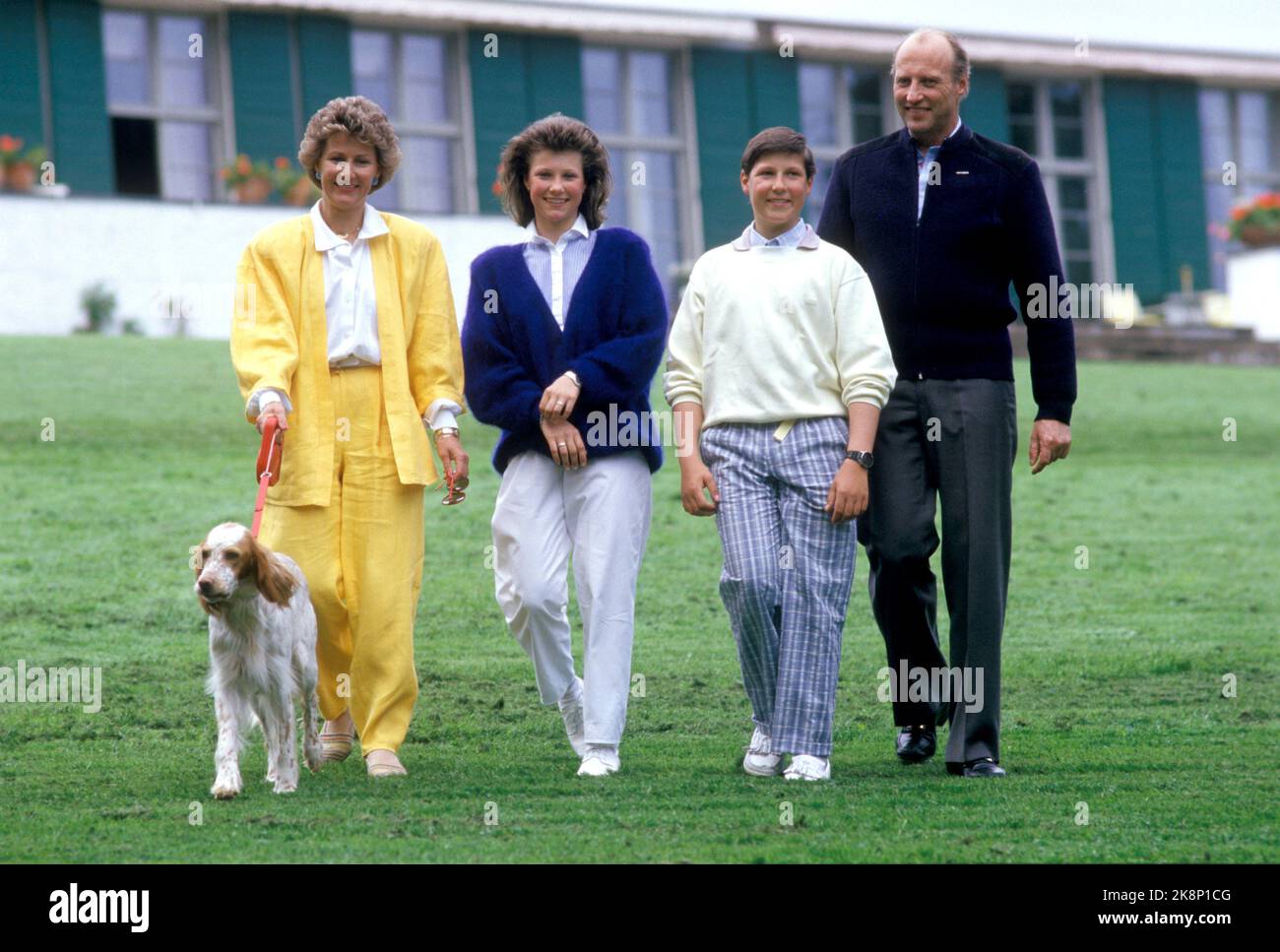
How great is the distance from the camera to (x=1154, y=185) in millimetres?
31891

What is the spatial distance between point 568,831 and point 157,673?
4.10 m

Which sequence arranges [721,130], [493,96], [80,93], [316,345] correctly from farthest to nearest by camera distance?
[721,130] < [493,96] < [80,93] < [316,345]

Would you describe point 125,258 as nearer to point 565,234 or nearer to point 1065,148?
point 1065,148

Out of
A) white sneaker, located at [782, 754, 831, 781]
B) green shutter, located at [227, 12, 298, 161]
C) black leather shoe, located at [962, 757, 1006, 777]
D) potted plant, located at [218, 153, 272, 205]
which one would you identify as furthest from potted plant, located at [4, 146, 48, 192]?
black leather shoe, located at [962, 757, 1006, 777]

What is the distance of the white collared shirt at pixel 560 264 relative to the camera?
22.8 ft

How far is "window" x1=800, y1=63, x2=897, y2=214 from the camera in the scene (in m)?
29.4

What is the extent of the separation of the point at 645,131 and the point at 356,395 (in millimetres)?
22095

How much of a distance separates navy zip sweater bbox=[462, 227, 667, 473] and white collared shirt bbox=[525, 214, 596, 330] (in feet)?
0.11

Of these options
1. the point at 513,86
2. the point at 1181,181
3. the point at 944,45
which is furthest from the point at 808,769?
the point at 1181,181

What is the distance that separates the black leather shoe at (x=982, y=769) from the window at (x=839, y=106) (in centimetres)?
2306

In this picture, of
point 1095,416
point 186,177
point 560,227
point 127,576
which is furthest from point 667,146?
point 560,227

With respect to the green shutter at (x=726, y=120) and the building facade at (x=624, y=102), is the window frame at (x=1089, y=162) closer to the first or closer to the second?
the building facade at (x=624, y=102)

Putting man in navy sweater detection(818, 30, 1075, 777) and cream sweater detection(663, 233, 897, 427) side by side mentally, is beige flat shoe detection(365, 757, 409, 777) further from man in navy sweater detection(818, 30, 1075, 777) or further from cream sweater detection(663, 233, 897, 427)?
man in navy sweater detection(818, 30, 1075, 777)
